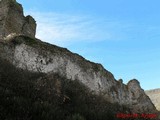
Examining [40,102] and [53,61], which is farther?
[53,61]

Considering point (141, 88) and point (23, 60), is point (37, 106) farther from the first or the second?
point (141, 88)

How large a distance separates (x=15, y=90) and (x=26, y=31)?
20557mm

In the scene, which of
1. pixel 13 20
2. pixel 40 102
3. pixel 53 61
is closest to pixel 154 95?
pixel 13 20

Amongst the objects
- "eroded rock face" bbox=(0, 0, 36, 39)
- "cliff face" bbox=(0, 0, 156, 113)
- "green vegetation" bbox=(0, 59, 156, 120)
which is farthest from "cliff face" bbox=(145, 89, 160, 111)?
"green vegetation" bbox=(0, 59, 156, 120)

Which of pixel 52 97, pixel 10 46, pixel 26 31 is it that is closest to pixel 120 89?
pixel 26 31

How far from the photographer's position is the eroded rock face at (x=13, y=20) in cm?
2958

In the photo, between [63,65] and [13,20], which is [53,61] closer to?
[63,65]

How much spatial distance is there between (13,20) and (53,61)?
1054 centimetres

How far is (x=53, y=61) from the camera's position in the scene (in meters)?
22.8

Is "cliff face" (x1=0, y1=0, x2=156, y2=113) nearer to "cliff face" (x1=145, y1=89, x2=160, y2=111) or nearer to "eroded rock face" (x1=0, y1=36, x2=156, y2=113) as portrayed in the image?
"eroded rock face" (x1=0, y1=36, x2=156, y2=113)

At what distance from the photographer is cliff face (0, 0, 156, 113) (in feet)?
69.6

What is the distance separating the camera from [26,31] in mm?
32812

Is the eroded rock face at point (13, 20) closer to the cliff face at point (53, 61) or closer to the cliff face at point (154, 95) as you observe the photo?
the cliff face at point (53, 61)

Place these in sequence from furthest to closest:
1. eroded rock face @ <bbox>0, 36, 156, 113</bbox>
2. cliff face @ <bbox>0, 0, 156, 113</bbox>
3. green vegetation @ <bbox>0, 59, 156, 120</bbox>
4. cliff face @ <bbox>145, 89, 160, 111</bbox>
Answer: cliff face @ <bbox>145, 89, 160, 111</bbox>
cliff face @ <bbox>0, 0, 156, 113</bbox>
eroded rock face @ <bbox>0, 36, 156, 113</bbox>
green vegetation @ <bbox>0, 59, 156, 120</bbox>
